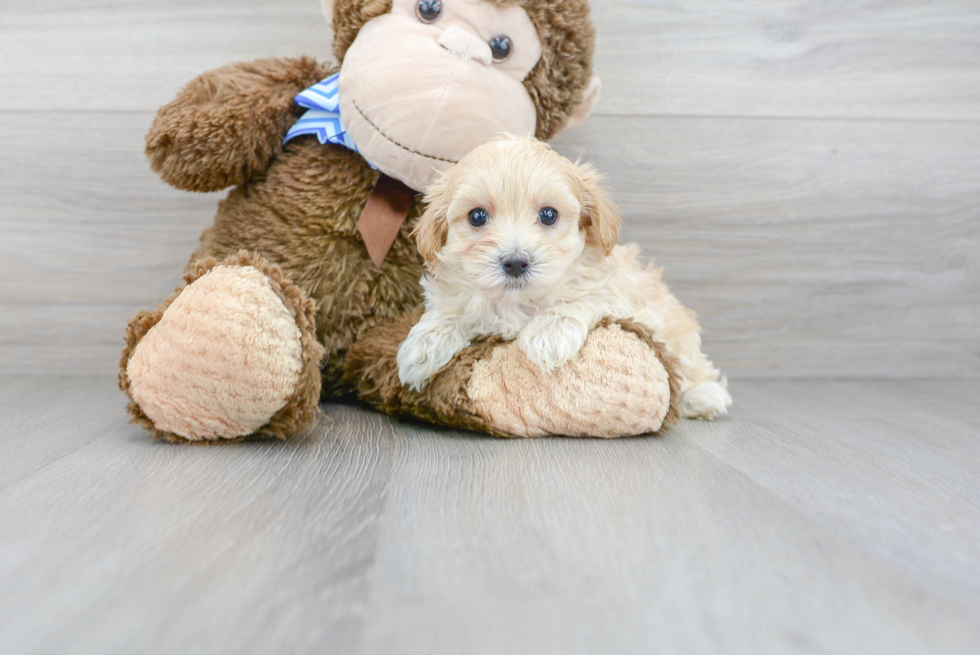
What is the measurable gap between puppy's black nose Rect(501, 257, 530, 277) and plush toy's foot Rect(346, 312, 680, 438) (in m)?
0.12

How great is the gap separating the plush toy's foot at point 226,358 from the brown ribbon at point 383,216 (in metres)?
0.23

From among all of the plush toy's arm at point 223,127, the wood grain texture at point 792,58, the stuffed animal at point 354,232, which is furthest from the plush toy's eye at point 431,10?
the wood grain texture at point 792,58

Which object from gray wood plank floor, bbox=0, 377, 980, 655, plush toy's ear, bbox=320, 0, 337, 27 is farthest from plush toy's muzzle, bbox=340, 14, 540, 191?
gray wood plank floor, bbox=0, 377, 980, 655

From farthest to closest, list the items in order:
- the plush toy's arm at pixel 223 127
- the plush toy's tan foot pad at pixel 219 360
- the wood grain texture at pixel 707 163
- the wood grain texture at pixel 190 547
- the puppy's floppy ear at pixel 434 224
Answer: the wood grain texture at pixel 707 163
the plush toy's arm at pixel 223 127
the puppy's floppy ear at pixel 434 224
the plush toy's tan foot pad at pixel 219 360
the wood grain texture at pixel 190 547

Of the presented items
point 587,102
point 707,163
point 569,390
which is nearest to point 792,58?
point 707,163

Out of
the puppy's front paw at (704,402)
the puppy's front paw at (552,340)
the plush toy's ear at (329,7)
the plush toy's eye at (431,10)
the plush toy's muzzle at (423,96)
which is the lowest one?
the puppy's front paw at (704,402)

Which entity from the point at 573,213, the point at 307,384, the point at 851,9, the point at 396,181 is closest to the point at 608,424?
the point at 573,213

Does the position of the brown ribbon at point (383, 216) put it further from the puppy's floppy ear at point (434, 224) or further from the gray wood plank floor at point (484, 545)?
the gray wood plank floor at point (484, 545)

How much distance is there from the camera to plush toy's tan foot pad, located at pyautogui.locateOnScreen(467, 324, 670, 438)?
943 mm

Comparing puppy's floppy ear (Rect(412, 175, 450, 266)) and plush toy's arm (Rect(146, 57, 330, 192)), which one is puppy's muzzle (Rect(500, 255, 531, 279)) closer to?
puppy's floppy ear (Rect(412, 175, 450, 266))

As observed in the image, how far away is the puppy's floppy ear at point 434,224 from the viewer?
3.17 feet

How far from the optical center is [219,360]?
86cm

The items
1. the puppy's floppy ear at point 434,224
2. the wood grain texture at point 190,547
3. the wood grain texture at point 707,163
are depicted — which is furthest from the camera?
the wood grain texture at point 707,163

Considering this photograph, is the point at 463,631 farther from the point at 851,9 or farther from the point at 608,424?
the point at 851,9
